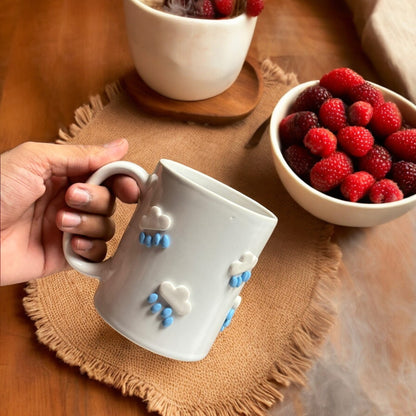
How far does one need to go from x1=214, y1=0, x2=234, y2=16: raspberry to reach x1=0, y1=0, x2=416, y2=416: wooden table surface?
202mm

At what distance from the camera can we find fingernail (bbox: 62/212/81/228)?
1.72ft

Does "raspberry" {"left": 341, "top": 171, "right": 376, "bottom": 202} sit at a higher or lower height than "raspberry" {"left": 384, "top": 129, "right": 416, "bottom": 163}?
lower

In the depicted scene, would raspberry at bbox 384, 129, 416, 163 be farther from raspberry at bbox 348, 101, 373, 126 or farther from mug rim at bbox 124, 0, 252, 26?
mug rim at bbox 124, 0, 252, 26

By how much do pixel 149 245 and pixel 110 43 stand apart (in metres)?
0.58

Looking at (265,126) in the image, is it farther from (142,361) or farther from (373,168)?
(142,361)

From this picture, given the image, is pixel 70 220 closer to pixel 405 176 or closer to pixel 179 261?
pixel 179 261

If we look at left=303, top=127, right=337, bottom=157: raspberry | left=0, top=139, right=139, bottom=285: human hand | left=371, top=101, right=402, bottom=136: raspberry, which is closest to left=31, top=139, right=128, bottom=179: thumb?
left=0, top=139, right=139, bottom=285: human hand

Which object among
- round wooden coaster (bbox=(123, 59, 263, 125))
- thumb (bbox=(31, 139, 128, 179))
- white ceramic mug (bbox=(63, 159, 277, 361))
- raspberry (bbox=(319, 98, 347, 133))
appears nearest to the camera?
white ceramic mug (bbox=(63, 159, 277, 361))

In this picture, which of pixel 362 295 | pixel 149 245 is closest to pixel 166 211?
pixel 149 245

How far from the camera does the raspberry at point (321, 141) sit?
612mm

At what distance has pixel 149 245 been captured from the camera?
0.45m

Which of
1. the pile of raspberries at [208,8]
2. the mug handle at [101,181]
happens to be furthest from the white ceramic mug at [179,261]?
the pile of raspberries at [208,8]

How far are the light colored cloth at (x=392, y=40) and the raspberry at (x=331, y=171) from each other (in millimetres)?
275

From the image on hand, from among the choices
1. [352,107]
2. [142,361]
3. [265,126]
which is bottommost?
[142,361]
